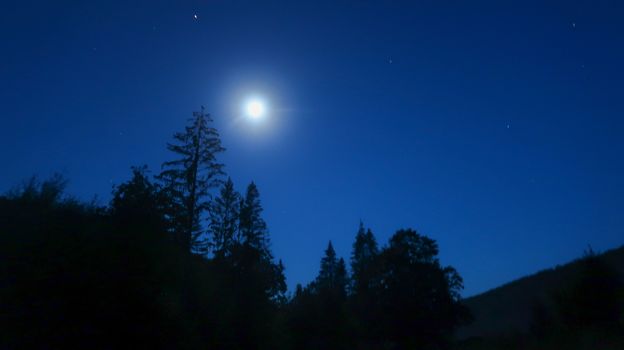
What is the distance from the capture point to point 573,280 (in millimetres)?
22969

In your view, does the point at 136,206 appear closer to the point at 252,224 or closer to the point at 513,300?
the point at 252,224

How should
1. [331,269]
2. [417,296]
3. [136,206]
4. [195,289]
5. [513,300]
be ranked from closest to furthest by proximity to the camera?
[136,206], [195,289], [417,296], [513,300], [331,269]

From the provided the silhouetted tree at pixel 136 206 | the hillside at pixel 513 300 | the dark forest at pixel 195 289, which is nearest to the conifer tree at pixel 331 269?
the hillside at pixel 513 300

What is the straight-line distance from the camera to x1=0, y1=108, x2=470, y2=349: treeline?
10.3m

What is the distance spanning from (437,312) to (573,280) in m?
11.3

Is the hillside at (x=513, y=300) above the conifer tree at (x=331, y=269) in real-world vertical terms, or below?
below

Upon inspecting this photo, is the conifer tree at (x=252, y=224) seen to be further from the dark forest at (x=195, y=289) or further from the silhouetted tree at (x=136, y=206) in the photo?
the silhouetted tree at (x=136, y=206)

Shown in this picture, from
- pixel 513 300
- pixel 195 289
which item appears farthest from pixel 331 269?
pixel 195 289

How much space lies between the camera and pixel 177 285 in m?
16.2

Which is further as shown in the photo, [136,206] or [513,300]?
[513,300]

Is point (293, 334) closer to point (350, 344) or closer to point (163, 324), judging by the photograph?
point (350, 344)

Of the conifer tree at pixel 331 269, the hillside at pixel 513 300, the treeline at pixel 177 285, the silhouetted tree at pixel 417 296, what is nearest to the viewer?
the treeline at pixel 177 285

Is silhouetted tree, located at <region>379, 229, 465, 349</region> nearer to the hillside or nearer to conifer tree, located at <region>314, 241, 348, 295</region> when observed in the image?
the hillside

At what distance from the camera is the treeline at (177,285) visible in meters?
10.3
